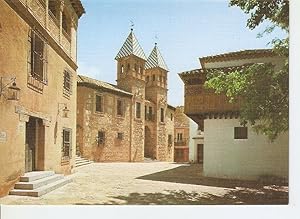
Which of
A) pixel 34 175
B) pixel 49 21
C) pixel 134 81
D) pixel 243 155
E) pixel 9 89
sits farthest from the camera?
pixel 134 81

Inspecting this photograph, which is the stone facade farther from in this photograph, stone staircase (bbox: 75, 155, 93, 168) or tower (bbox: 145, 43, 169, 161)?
tower (bbox: 145, 43, 169, 161)

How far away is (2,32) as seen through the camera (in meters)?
2.27

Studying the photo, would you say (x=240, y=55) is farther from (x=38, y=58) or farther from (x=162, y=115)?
(x=38, y=58)

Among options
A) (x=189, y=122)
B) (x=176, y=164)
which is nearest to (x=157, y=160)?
(x=176, y=164)

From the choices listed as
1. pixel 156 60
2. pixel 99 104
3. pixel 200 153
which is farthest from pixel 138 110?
pixel 200 153

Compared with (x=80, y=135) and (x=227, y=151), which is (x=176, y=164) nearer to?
(x=227, y=151)

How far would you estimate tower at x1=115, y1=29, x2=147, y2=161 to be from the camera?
261cm

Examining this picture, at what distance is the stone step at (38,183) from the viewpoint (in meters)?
2.38

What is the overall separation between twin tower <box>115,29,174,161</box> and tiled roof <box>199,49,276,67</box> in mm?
319

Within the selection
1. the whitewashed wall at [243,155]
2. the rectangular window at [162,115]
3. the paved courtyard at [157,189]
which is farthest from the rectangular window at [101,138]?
the whitewashed wall at [243,155]

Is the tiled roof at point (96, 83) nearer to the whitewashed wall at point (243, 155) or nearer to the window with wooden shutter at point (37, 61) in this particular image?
the window with wooden shutter at point (37, 61)

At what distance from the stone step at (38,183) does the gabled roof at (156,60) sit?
990mm

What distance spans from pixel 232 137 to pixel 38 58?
146 centimetres

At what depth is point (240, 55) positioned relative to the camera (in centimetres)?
264
